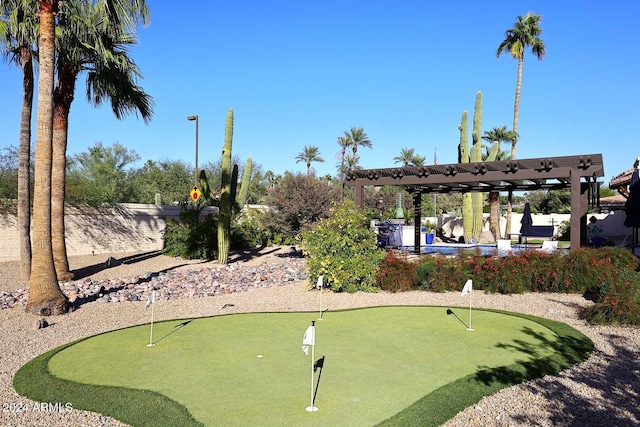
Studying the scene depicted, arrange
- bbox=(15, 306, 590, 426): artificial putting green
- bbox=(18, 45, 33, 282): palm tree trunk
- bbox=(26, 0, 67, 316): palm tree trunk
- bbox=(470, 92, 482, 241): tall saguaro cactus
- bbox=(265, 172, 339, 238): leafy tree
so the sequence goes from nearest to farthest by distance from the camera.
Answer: bbox=(15, 306, 590, 426): artificial putting green
bbox=(26, 0, 67, 316): palm tree trunk
bbox=(18, 45, 33, 282): palm tree trunk
bbox=(265, 172, 339, 238): leafy tree
bbox=(470, 92, 482, 241): tall saguaro cactus

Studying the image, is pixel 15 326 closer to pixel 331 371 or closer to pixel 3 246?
pixel 331 371

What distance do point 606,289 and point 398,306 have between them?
13.3 feet

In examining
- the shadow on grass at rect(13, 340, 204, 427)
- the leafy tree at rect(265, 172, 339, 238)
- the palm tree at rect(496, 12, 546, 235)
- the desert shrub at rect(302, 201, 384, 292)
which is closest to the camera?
the shadow on grass at rect(13, 340, 204, 427)

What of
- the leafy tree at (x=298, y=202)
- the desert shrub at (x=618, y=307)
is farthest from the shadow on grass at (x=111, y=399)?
the leafy tree at (x=298, y=202)

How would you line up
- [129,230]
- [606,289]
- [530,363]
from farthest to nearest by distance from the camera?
[129,230], [606,289], [530,363]

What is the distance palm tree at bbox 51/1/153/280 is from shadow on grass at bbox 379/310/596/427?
10.6 m

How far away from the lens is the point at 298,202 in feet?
70.9

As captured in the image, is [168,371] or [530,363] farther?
[530,363]

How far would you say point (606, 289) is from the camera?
9250 millimetres

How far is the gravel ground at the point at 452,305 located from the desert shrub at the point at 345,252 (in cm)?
52

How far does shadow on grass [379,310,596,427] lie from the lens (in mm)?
4617

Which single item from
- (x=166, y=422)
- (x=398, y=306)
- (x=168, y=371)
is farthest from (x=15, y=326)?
(x=398, y=306)

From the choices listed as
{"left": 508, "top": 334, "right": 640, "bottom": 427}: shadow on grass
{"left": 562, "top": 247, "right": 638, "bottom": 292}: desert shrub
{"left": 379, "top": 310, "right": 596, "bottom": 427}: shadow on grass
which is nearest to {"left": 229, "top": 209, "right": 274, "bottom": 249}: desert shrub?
{"left": 562, "top": 247, "right": 638, "bottom": 292}: desert shrub

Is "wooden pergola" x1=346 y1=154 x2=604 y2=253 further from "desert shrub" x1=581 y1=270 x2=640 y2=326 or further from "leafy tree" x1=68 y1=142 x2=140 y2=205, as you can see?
"leafy tree" x1=68 y1=142 x2=140 y2=205
